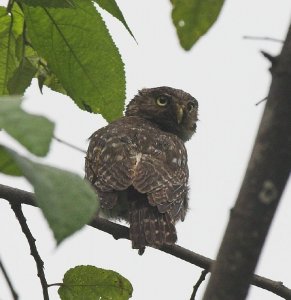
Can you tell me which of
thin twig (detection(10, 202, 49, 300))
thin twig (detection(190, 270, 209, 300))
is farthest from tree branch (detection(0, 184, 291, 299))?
thin twig (detection(190, 270, 209, 300))

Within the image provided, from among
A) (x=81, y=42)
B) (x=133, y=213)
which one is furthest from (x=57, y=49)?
(x=133, y=213)

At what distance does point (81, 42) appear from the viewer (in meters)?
2.29

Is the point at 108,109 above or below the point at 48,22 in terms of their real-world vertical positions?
below

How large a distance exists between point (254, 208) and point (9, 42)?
1.79 meters

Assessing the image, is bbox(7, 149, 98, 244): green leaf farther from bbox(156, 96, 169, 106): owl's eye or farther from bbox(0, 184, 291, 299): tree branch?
bbox(156, 96, 169, 106): owl's eye

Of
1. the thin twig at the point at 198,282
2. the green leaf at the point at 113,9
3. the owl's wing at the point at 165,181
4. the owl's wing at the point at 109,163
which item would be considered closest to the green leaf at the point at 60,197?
the green leaf at the point at 113,9

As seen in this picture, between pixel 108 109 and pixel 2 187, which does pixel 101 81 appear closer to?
pixel 108 109

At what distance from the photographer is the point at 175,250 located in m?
3.95

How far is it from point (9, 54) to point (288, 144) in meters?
1.79

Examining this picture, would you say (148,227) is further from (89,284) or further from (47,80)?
(89,284)

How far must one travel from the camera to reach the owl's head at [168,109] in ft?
26.4

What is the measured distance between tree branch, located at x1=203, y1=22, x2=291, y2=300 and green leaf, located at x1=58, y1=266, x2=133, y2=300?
1.44m

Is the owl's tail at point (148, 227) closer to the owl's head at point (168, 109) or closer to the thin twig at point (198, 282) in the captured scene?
the thin twig at point (198, 282)

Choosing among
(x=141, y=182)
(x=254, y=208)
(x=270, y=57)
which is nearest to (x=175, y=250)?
(x=141, y=182)
